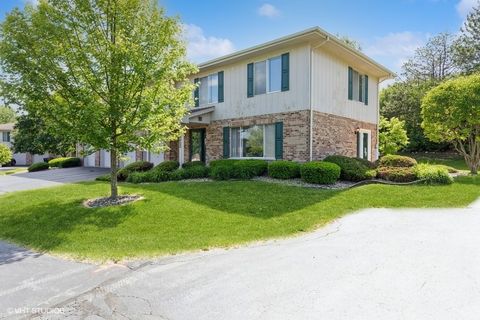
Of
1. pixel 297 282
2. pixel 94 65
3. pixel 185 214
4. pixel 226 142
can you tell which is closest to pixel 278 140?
pixel 226 142

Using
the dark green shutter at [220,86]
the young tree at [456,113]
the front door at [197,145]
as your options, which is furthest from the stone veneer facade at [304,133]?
the young tree at [456,113]

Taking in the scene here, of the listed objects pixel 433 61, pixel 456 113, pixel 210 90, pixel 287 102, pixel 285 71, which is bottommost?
pixel 456 113

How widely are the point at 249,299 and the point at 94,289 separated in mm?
2026

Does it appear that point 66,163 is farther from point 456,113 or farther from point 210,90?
point 456,113

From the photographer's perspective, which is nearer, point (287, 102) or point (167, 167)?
point (287, 102)

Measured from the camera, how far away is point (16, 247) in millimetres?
6395

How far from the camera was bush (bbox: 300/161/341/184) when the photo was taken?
36.3ft

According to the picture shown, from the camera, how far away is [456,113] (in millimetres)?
13391

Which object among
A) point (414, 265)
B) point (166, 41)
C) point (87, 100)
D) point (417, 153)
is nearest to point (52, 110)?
point (87, 100)

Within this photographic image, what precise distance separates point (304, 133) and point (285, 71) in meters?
2.67

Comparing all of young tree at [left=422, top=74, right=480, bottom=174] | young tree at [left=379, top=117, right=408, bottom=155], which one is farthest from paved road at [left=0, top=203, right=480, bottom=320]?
young tree at [left=379, top=117, right=408, bottom=155]

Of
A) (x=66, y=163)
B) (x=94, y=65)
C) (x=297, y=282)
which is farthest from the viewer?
(x=66, y=163)

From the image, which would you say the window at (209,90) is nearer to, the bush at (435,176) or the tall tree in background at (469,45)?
the bush at (435,176)

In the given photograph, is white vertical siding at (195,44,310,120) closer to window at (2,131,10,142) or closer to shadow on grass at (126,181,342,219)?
shadow on grass at (126,181,342,219)
